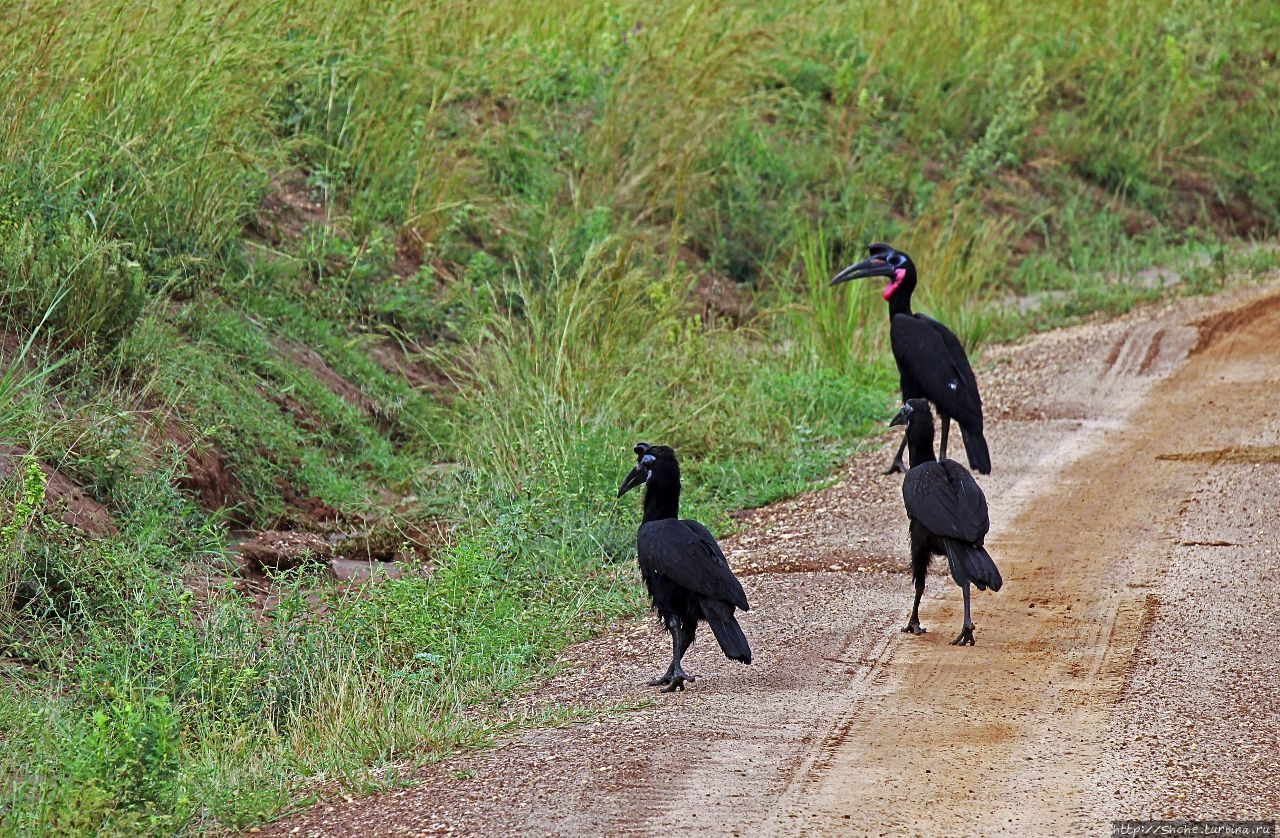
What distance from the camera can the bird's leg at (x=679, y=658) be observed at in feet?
19.2

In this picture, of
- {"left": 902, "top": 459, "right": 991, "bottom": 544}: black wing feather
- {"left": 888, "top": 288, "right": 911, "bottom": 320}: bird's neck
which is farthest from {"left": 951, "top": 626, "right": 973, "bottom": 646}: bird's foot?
{"left": 888, "top": 288, "right": 911, "bottom": 320}: bird's neck

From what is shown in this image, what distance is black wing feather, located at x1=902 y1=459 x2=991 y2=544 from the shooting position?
6.11 m

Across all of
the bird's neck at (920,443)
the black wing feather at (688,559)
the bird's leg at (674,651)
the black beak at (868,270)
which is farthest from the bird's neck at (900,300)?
the bird's leg at (674,651)

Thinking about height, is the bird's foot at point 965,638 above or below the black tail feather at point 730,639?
below

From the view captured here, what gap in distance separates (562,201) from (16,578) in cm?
693

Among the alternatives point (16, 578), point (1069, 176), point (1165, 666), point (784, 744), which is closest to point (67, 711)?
point (16, 578)

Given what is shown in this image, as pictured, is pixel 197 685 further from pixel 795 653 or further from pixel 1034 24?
pixel 1034 24

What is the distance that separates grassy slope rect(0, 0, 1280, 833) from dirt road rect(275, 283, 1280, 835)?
0.52m

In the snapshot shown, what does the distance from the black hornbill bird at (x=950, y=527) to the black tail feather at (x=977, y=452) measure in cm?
161

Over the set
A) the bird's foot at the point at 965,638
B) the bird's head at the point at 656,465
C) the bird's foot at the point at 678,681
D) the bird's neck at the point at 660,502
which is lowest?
the bird's foot at the point at 965,638

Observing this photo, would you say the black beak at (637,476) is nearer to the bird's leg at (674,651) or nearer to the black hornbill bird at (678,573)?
the black hornbill bird at (678,573)

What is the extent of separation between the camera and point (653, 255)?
478 inches

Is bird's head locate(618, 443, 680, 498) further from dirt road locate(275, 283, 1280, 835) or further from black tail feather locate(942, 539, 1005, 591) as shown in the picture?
black tail feather locate(942, 539, 1005, 591)

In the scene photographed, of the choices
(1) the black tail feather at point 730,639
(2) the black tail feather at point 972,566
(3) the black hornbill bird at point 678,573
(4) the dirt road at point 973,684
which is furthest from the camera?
(2) the black tail feather at point 972,566
